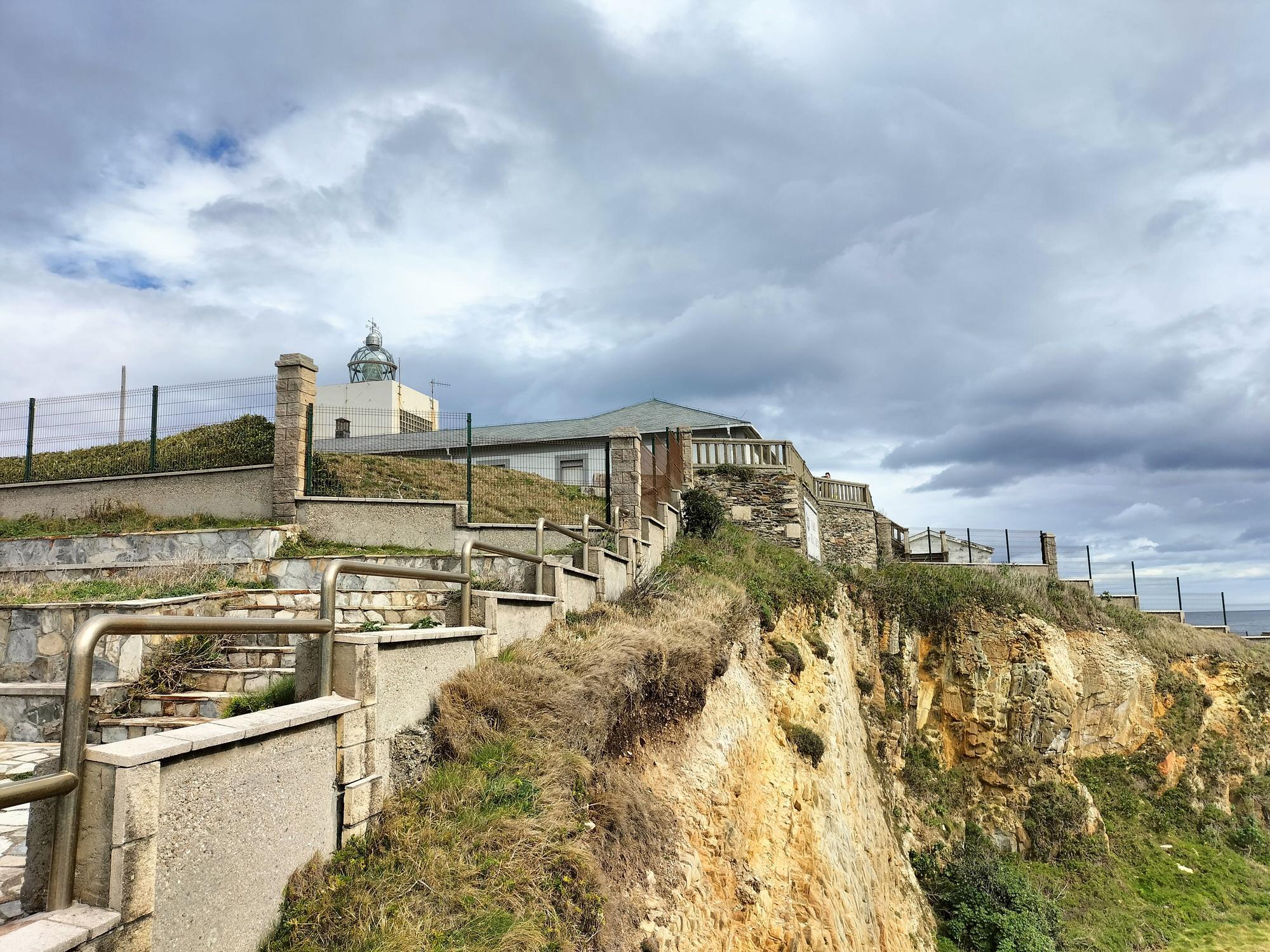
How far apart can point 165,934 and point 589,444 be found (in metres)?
23.9

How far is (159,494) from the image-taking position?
42.5 ft

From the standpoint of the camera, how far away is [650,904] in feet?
19.6

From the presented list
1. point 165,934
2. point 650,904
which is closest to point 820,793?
point 650,904

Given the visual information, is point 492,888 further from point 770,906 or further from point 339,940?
point 770,906

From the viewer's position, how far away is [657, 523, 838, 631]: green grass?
13039 mm

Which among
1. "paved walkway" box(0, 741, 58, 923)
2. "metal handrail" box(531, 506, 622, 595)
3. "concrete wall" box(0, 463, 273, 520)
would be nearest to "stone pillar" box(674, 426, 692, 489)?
"metal handrail" box(531, 506, 622, 595)

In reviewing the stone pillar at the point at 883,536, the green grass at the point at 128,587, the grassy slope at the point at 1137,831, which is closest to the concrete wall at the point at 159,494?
the green grass at the point at 128,587

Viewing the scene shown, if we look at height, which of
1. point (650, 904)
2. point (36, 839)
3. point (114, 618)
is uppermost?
point (114, 618)

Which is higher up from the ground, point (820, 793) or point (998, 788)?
point (820, 793)

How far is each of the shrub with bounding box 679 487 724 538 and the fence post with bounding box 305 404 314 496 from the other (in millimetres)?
8079

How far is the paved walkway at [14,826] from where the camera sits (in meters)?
3.29

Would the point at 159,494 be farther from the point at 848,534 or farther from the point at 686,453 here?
the point at 848,534

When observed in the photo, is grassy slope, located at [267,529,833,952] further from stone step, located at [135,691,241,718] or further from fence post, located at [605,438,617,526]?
fence post, located at [605,438,617,526]

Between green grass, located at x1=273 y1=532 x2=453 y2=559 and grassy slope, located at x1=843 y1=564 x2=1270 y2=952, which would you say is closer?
green grass, located at x1=273 y1=532 x2=453 y2=559
